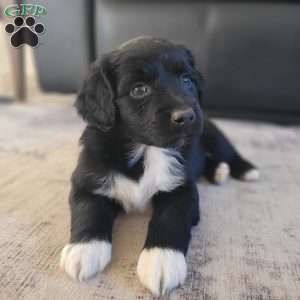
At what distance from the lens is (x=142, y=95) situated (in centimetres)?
140

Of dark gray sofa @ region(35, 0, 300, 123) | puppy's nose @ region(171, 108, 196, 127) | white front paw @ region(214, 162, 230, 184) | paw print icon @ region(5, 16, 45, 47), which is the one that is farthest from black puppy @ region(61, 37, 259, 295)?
dark gray sofa @ region(35, 0, 300, 123)

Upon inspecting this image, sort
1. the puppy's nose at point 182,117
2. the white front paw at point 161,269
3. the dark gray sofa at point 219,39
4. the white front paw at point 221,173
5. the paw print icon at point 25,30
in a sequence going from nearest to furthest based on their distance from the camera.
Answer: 1. the white front paw at point 161,269
2. the puppy's nose at point 182,117
3. the white front paw at point 221,173
4. the paw print icon at point 25,30
5. the dark gray sofa at point 219,39

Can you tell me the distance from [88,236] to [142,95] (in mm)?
518

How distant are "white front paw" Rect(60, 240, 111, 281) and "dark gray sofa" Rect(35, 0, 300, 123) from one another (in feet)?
6.48

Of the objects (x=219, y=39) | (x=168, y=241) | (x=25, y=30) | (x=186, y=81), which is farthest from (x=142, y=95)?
A: (x=219, y=39)

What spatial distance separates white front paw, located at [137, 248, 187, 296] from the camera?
3.60 ft

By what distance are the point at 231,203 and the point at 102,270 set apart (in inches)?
28.1

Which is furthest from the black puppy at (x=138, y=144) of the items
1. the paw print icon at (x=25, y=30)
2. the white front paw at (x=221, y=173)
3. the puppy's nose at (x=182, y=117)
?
the paw print icon at (x=25, y=30)

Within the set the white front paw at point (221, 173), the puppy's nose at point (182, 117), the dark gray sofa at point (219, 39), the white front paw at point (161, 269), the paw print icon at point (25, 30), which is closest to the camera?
the white front paw at point (161, 269)

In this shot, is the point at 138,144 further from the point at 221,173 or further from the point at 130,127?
the point at 221,173

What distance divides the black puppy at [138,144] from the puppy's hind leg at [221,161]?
0.40 m

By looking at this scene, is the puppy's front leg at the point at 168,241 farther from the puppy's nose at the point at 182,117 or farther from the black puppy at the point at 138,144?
the puppy's nose at the point at 182,117

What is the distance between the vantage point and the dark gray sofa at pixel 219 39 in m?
2.84

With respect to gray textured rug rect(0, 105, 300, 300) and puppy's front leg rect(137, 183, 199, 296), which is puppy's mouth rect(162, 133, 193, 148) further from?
gray textured rug rect(0, 105, 300, 300)
